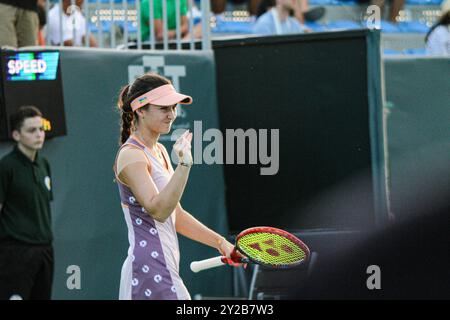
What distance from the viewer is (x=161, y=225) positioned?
4.18 meters

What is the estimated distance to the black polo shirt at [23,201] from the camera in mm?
6402

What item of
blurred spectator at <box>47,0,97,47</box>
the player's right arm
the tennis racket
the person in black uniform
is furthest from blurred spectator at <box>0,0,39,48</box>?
the tennis racket

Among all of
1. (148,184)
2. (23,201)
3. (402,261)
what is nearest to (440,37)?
(23,201)

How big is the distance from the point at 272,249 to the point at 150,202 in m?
0.71

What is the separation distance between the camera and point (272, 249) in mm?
4449

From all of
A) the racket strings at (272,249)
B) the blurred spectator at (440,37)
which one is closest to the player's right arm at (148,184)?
the racket strings at (272,249)

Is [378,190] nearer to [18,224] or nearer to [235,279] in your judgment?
[235,279]

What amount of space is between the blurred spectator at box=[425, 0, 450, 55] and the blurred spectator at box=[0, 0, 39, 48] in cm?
424

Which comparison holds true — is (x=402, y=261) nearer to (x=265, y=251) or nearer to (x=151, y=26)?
(x=265, y=251)

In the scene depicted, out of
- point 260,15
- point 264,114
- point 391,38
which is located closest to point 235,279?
point 264,114

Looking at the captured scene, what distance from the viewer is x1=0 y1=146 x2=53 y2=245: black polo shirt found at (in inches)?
252

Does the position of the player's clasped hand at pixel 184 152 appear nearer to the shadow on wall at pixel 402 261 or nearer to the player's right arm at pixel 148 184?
the player's right arm at pixel 148 184


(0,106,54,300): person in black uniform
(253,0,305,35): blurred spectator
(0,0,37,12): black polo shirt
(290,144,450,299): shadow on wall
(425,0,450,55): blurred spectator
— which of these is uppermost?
(0,0,37,12): black polo shirt

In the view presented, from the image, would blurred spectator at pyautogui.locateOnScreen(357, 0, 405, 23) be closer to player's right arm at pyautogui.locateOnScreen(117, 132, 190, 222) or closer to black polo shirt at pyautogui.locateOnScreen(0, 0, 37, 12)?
black polo shirt at pyautogui.locateOnScreen(0, 0, 37, 12)
